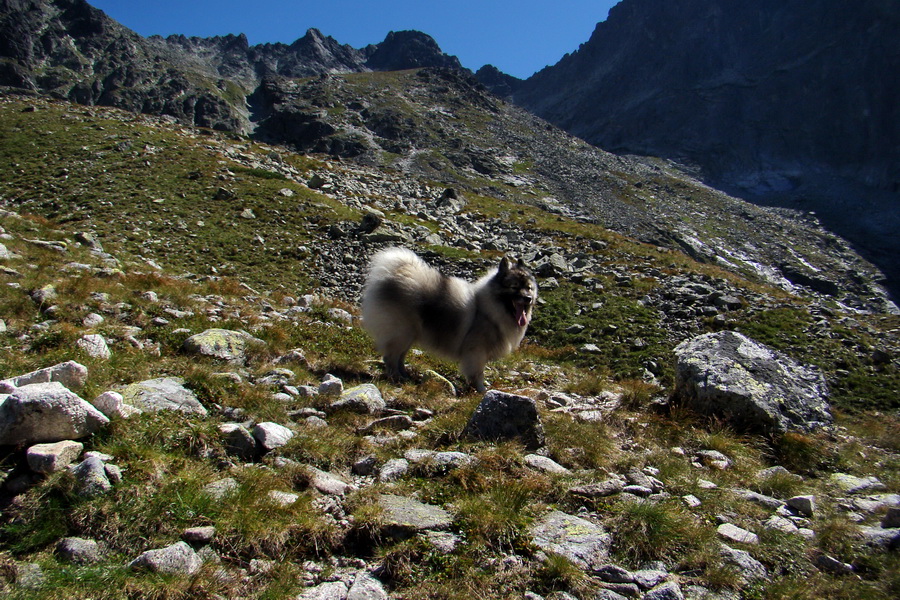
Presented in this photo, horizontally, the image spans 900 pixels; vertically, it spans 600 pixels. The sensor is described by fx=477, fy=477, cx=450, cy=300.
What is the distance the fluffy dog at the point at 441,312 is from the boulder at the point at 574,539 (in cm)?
442

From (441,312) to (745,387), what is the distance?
4734mm

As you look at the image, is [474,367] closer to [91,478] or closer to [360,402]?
A: [360,402]

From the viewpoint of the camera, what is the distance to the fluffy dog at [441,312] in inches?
319

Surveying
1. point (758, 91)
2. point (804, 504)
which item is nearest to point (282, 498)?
point (804, 504)

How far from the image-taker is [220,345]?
6.79m

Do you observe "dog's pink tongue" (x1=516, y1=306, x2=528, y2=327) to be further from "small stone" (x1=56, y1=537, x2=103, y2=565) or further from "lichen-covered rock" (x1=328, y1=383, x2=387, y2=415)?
"small stone" (x1=56, y1=537, x2=103, y2=565)

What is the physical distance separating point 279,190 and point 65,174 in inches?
345

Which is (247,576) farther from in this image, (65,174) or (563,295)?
(65,174)

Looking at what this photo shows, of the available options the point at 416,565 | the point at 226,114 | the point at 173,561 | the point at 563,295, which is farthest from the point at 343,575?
the point at 226,114

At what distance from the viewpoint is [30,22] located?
12425 centimetres

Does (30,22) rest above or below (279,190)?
above

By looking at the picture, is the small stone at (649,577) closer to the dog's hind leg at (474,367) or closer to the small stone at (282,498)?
the small stone at (282,498)

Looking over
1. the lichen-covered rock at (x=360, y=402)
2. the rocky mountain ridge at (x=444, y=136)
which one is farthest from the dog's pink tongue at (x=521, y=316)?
the rocky mountain ridge at (x=444, y=136)

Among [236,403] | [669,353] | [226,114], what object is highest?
[226,114]
